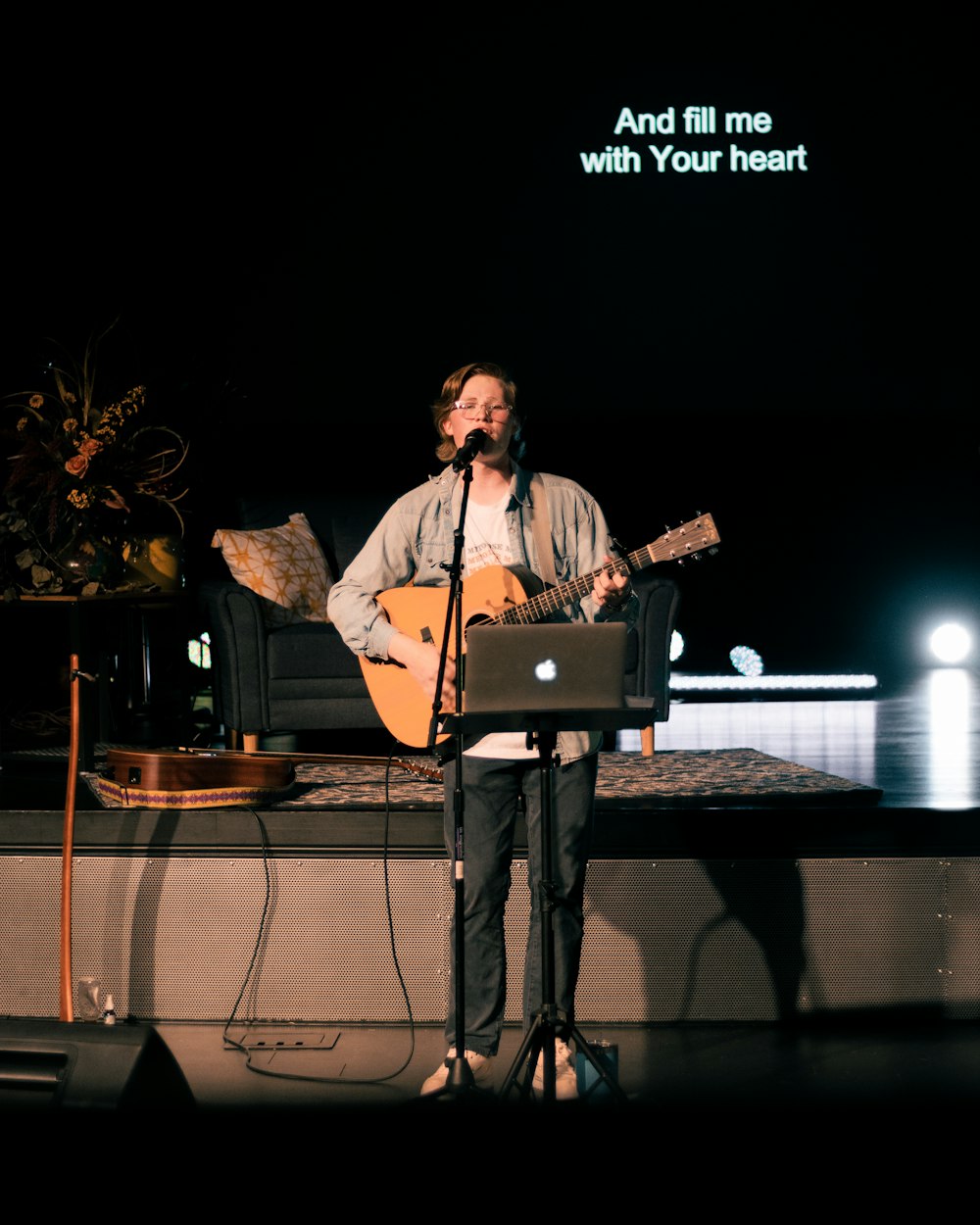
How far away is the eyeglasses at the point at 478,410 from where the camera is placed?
2.72 meters

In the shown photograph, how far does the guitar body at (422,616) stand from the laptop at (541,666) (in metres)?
0.35

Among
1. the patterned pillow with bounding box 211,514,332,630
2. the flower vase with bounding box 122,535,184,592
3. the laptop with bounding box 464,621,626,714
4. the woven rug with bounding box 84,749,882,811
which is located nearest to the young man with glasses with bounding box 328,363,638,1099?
the laptop with bounding box 464,621,626,714

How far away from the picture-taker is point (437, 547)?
2.94 metres

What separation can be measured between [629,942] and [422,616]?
1.01 meters

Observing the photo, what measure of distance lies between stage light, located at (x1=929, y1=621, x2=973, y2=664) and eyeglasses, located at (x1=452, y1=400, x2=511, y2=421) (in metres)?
6.46

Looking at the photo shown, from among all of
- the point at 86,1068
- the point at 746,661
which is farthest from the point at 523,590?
the point at 746,661

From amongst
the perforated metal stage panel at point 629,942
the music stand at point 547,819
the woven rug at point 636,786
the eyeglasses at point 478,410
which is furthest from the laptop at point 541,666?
the perforated metal stage panel at point 629,942

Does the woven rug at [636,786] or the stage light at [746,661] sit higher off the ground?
the stage light at [746,661]

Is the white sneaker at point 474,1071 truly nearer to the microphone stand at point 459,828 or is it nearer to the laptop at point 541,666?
the microphone stand at point 459,828

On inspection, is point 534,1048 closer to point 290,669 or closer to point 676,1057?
→ point 676,1057

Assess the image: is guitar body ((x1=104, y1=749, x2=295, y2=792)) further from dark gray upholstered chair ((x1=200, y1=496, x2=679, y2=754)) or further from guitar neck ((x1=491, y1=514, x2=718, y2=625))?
dark gray upholstered chair ((x1=200, y1=496, x2=679, y2=754))

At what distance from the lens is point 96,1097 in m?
1.45

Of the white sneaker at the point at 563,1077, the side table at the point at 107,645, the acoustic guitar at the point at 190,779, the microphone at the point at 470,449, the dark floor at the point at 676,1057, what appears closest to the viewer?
the microphone at the point at 470,449

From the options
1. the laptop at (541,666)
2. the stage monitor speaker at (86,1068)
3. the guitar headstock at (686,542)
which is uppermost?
the guitar headstock at (686,542)
